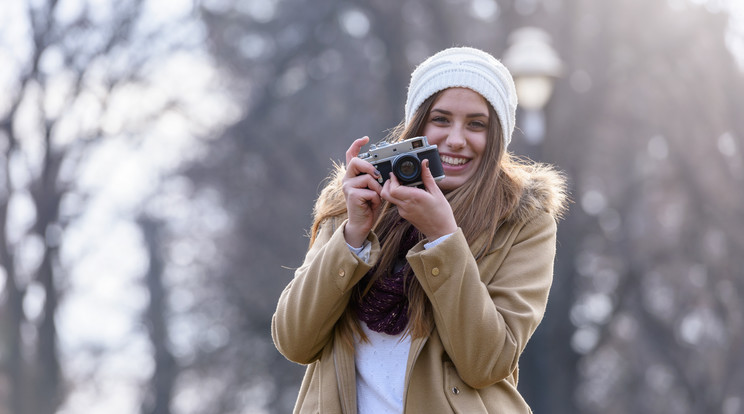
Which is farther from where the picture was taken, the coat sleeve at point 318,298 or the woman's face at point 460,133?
the woman's face at point 460,133

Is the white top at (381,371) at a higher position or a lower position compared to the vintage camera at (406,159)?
lower

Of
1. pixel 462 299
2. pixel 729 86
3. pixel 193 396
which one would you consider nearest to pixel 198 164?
pixel 193 396

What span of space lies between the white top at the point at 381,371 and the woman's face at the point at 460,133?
1.82ft

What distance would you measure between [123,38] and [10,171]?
329cm

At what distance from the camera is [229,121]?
690 inches

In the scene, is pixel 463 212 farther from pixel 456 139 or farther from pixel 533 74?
pixel 533 74

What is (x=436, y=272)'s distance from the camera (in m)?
3.38

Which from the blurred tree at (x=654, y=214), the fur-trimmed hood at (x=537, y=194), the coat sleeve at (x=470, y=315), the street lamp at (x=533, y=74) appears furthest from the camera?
the blurred tree at (x=654, y=214)

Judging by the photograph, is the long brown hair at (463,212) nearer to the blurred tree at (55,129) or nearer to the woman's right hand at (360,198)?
the woman's right hand at (360,198)

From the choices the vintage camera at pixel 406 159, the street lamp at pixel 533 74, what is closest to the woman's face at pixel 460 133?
the vintage camera at pixel 406 159

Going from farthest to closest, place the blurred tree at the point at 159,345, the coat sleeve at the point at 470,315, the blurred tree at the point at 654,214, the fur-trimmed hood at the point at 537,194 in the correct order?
the blurred tree at the point at 159,345
the blurred tree at the point at 654,214
the fur-trimmed hood at the point at 537,194
the coat sleeve at the point at 470,315

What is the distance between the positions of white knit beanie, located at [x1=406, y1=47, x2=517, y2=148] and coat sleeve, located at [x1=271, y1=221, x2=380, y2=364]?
0.55m

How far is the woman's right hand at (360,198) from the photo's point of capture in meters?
3.50

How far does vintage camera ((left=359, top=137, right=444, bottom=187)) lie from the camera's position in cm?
343
